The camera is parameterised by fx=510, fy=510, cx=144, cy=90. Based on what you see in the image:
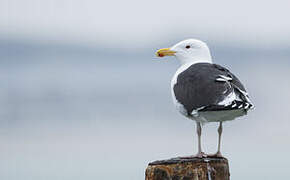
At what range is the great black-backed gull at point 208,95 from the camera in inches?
212

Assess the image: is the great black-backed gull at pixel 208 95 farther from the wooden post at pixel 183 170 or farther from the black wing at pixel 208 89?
the wooden post at pixel 183 170

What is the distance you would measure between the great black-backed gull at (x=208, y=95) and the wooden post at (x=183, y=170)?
919 millimetres

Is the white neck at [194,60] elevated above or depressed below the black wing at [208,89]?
above

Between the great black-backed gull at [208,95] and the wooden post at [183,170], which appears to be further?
the great black-backed gull at [208,95]

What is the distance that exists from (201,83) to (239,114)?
0.55m

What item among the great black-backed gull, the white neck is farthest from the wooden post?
the white neck

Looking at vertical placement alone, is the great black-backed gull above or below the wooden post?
above

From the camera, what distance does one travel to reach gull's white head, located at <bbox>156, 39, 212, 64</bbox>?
7.21m

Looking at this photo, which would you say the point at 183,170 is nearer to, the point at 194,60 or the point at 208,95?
the point at 208,95

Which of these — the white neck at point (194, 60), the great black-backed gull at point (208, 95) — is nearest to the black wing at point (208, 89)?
the great black-backed gull at point (208, 95)

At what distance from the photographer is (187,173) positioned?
4.50 metres

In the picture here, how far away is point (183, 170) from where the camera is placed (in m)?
4.51

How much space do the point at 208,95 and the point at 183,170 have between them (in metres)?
1.27

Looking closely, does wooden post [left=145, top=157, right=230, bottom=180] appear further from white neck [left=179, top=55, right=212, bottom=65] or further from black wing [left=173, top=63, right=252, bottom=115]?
white neck [left=179, top=55, right=212, bottom=65]
